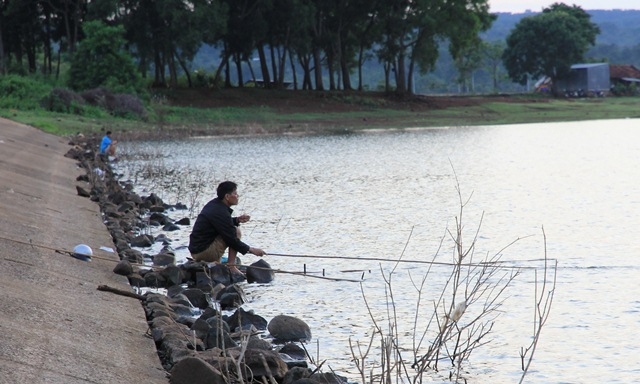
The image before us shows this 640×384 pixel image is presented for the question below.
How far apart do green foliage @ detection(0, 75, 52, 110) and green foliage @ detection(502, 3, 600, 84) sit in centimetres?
5618

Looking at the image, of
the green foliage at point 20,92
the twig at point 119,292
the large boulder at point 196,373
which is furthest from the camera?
the green foliage at point 20,92

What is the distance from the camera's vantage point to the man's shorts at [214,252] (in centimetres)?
1345

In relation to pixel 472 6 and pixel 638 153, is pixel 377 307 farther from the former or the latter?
pixel 472 6

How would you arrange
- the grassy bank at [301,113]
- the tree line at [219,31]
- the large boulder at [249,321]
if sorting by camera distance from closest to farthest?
the large boulder at [249,321] → the grassy bank at [301,113] → the tree line at [219,31]

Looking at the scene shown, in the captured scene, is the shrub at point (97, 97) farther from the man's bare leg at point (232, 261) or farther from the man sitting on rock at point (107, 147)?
the man's bare leg at point (232, 261)

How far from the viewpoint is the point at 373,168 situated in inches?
1335

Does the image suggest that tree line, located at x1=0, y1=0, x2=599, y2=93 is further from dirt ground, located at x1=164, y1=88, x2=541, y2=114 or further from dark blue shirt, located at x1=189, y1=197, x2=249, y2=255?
dark blue shirt, located at x1=189, y1=197, x2=249, y2=255

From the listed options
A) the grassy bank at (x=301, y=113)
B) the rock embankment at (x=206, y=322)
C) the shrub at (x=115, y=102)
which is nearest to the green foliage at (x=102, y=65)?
the grassy bank at (x=301, y=113)

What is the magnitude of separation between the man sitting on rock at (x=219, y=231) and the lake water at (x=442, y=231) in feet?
2.30

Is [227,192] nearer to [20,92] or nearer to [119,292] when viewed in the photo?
[119,292]

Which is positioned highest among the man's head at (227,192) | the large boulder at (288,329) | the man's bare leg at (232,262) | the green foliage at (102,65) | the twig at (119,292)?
the green foliage at (102,65)

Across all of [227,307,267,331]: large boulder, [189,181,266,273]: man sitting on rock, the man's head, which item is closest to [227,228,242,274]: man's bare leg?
[189,181,266,273]: man sitting on rock

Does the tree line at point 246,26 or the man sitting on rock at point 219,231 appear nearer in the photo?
the man sitting on rock at point 219,231

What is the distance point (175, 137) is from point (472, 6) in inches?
1181
